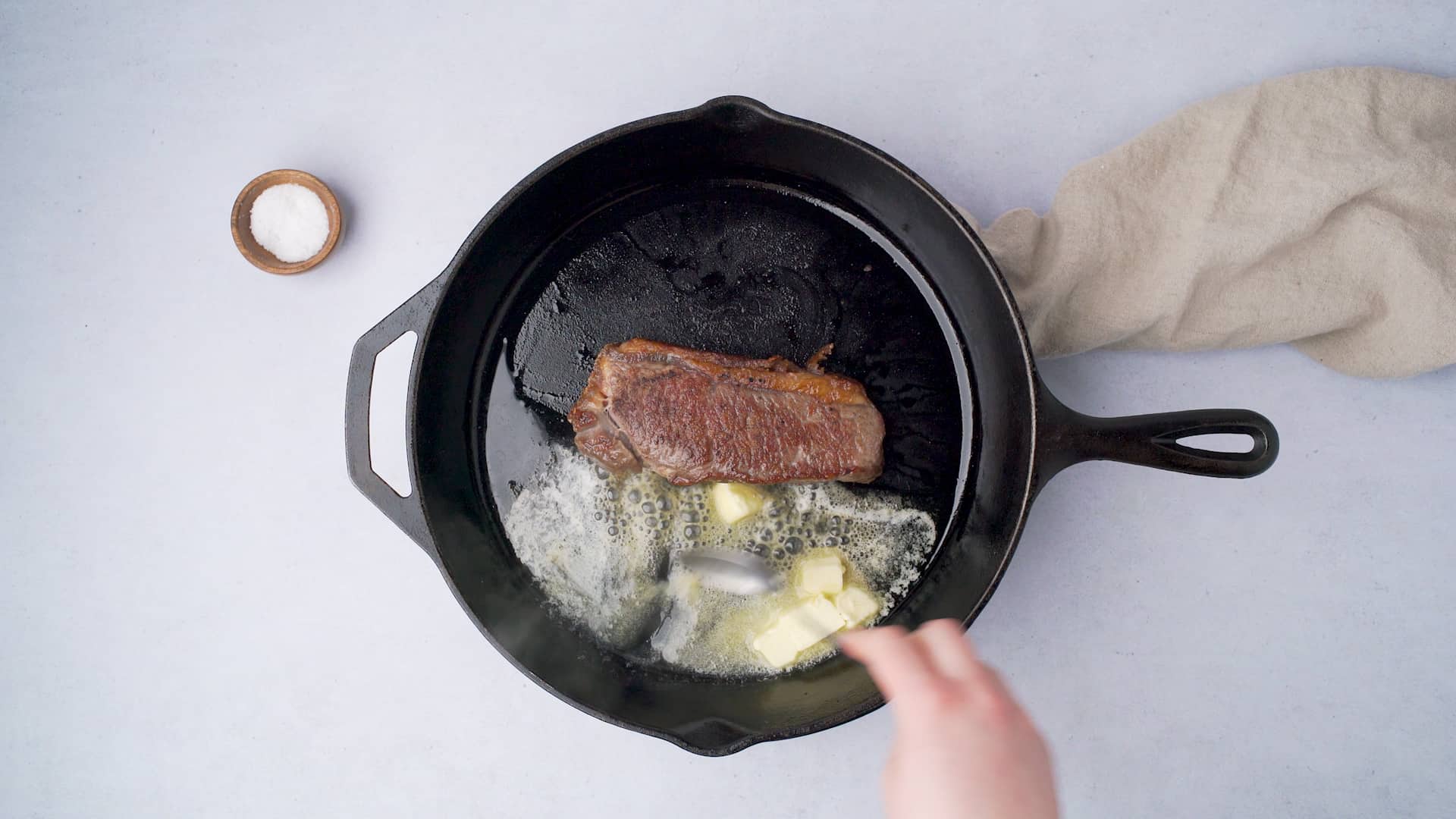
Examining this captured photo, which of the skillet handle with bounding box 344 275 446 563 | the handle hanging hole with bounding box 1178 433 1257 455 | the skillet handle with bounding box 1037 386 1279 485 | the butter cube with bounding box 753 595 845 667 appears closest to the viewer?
the skillet handle with bounding box 1037 386 1279 485

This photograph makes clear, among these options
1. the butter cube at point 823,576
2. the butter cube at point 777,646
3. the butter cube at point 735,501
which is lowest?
the butter cube at point 777,646

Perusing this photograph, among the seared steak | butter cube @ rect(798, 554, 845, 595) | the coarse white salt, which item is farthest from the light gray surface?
the seared steak

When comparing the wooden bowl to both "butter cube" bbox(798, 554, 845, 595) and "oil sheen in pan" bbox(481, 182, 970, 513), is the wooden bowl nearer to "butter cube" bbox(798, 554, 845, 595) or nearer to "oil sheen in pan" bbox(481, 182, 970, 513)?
"oil sheen in pan" bbox(481, 182, 970, 513)

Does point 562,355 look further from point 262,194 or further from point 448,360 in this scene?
point 262,194

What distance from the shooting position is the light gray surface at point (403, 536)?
2074 millimetres

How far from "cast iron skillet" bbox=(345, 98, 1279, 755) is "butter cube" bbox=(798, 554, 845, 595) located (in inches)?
7.8

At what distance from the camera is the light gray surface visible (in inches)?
81.7

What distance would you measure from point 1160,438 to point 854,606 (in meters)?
0.76

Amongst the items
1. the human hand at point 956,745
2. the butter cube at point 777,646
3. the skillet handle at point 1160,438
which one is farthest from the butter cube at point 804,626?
the human hand at point 956,745

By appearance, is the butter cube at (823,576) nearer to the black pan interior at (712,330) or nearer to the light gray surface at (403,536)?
the black pan interior at (712,330)

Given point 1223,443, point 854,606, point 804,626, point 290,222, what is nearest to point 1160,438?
point 1223,443

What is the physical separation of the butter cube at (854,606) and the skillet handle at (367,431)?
923 mm

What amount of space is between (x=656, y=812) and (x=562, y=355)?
1.20 metres

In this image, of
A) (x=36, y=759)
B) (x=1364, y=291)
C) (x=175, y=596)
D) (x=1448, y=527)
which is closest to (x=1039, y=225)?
(x=1364, y=291)
